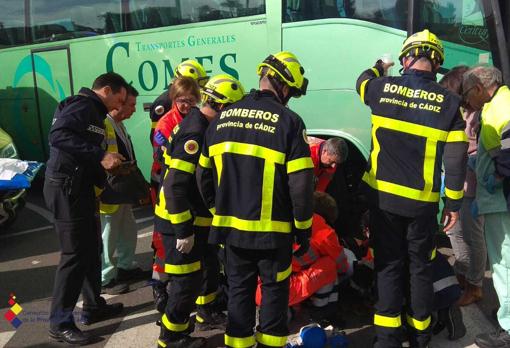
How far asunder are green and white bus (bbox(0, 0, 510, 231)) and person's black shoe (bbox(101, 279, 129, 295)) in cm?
210

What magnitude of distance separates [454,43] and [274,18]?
67.4 inches

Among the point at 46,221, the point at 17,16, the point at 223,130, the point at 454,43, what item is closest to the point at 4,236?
the point at 46,221

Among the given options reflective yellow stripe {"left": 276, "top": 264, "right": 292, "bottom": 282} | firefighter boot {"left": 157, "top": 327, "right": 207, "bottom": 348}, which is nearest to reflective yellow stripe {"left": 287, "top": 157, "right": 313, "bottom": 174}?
reflective yellow stripe {"left": 276, "top": 264, "right": 292, "bottom": 282}

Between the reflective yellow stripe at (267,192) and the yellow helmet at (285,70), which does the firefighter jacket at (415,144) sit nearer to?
the yellow helmet at (285,70)

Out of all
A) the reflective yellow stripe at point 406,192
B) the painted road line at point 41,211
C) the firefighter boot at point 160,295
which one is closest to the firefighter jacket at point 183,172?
the firefighter boot at point 160,295

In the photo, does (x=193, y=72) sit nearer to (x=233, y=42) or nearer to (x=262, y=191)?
(x=233, y=42)

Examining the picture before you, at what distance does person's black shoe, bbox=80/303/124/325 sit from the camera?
3674 millimetres

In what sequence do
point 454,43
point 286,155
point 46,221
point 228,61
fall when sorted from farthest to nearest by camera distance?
1. point 46,221
2. point 228,61
3. point 454,43
4. point 286,155

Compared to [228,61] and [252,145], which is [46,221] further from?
[252,145]

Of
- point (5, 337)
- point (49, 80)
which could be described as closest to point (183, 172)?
point (5, 337)

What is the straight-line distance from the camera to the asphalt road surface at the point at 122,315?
11.3 feet

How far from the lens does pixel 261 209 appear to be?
8.48ft

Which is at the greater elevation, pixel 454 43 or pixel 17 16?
pixel 17 16

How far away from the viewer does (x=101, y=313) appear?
374 cm
